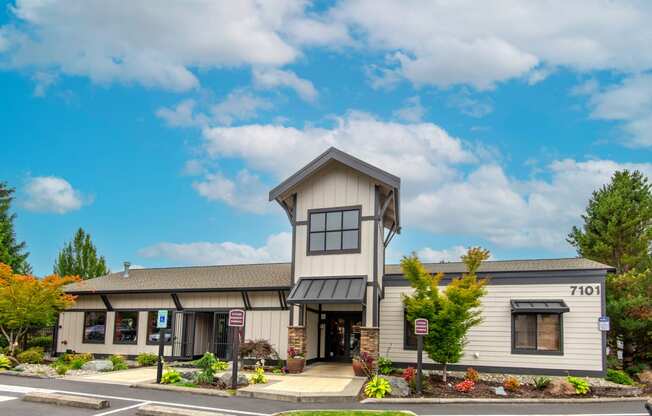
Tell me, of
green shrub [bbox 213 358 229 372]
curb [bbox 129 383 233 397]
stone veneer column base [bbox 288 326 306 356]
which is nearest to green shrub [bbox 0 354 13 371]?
curb [bbox 129 383 233 397]

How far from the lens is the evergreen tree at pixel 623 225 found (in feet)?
85.7

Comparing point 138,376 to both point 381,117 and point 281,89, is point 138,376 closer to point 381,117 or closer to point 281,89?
point 281,89

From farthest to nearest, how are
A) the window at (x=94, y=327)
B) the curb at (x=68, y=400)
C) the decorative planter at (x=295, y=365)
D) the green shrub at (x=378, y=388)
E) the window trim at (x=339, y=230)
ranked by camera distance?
the window at (x=94, y=327) → the window trim at (x=339, y=230) → the decorative planter at (x=295, y=365) → the green shrub at (x=378, y=388) → the curb at (x=68, y=400)

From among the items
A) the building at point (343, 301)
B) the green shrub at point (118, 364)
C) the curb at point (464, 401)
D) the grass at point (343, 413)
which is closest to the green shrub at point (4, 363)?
the green shrub at point (118, 364)

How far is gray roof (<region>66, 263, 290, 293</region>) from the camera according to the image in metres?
21.5

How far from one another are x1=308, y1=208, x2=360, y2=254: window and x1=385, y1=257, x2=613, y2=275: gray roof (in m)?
2.98

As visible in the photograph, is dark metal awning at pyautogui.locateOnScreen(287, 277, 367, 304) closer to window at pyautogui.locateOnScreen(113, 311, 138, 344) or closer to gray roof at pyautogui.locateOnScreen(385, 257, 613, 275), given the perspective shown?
gray roof at pyautogui.locateOnScreen(385, 257, 613, 275)

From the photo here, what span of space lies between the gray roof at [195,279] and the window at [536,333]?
8.25 metres

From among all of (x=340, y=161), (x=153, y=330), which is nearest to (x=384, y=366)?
(x=340, y=161)

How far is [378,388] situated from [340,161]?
8192 millimetres

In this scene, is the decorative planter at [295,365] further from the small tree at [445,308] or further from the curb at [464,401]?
the curb at [464,401]

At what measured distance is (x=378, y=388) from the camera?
14227mm

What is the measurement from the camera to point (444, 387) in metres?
15.7

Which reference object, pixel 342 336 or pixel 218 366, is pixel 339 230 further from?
pixel 218 366
